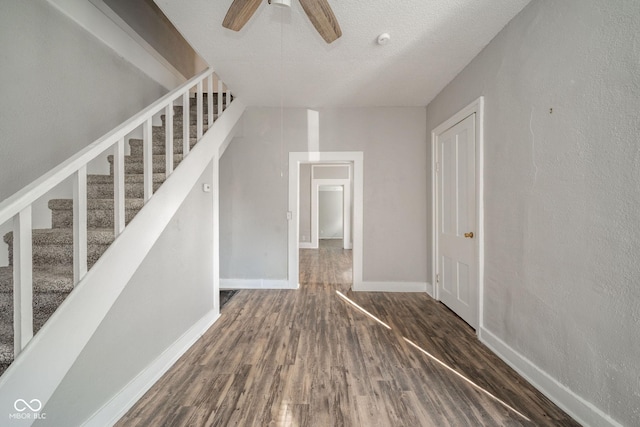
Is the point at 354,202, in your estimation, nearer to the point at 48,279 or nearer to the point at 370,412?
the point at 370,412

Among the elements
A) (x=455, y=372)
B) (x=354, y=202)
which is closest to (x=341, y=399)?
(x=455, y=372)

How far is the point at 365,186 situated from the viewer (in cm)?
361

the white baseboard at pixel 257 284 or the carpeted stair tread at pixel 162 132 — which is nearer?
the carpeted stair tread at pixel 162 132

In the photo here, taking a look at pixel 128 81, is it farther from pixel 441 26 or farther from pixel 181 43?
pixel 441 26

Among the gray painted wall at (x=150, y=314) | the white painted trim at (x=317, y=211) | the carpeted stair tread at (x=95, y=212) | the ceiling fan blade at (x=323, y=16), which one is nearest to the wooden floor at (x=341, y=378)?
the gray painted wall at (x=150, y=314)

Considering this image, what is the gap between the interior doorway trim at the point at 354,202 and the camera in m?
3.60

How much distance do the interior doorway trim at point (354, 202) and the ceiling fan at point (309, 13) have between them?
2011mm

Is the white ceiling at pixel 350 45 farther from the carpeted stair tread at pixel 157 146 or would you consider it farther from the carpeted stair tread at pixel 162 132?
the carpeted stair tread at pixel 157 146

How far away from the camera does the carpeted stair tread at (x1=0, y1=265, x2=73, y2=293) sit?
1254mm

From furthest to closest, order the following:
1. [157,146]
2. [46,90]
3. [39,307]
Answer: [157,146], [46,90], [39,307]

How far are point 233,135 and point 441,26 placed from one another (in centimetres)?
266

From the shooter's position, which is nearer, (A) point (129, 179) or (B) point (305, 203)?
(A) point (129, 179)

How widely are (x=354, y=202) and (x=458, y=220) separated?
4.37ft

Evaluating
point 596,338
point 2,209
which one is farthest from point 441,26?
point 2,209
